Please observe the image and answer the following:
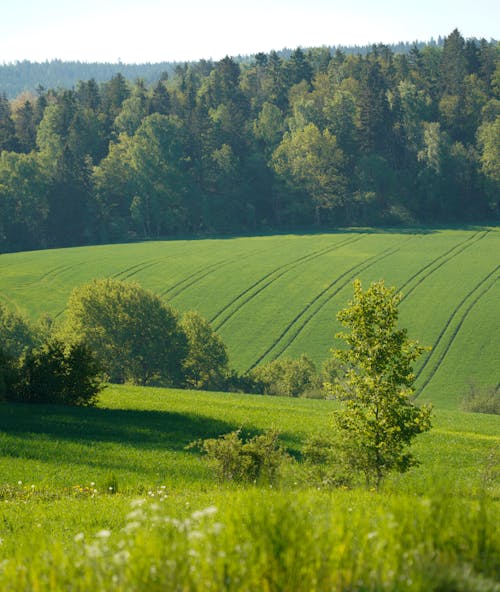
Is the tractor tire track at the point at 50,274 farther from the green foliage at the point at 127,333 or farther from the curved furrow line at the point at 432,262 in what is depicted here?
the curved furrow line at the point at 432,262

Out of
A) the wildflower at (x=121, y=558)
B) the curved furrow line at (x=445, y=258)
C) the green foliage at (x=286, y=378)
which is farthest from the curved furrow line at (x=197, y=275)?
the wildflower at (x=121, y=558)

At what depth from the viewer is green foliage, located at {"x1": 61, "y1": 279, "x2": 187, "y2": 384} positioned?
243 ft

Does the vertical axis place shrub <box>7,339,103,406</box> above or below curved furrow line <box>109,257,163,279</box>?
above

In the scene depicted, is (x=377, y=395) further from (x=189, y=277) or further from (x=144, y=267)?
(x=144, y=267)

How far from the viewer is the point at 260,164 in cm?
15775

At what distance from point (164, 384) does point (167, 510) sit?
63.6m

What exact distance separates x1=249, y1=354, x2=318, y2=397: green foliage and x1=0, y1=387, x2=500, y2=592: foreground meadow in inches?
1605

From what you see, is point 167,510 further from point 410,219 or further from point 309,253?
point 410,219

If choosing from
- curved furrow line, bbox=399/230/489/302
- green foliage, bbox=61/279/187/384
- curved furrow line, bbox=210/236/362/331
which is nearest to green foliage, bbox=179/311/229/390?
green foliage, bbox=61/279/187/384

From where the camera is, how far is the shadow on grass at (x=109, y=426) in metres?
25.3

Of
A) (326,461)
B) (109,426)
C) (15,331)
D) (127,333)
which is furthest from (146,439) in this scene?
(15,331)

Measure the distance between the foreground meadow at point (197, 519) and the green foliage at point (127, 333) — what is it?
43.6m

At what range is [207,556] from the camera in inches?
204

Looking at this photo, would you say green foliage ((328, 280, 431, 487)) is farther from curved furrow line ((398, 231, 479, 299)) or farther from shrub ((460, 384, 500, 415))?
curved furrow line ((398, 231, 479, 299))
